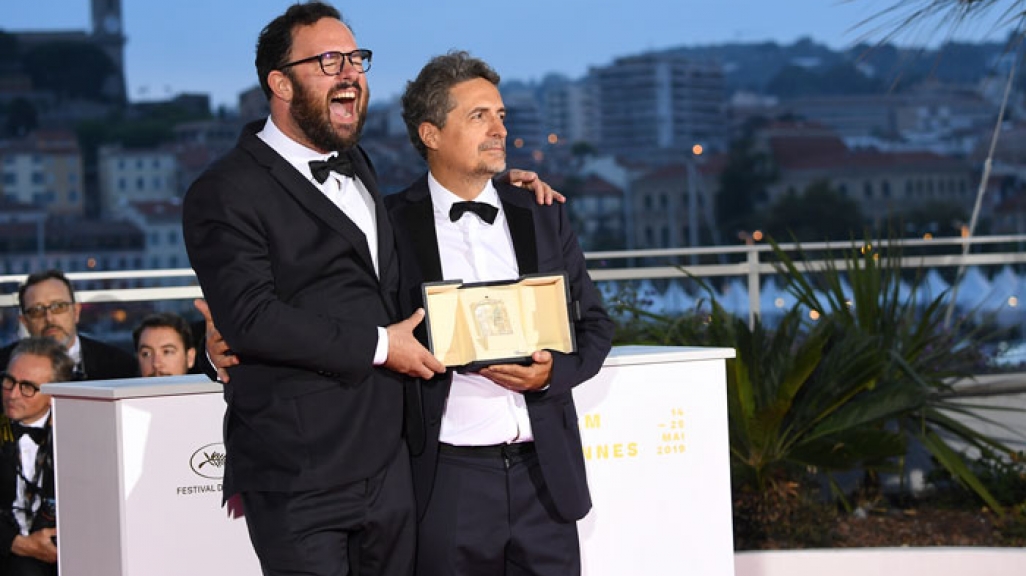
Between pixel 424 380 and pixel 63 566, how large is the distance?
959 mm

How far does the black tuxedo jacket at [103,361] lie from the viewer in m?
5.20

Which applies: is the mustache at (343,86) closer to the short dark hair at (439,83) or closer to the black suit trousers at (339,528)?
the short dark hair at (439,83)

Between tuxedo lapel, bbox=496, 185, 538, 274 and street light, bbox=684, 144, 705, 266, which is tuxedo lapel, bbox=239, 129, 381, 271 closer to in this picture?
tuxedo lapel, bbox=496, 185, 538, 274

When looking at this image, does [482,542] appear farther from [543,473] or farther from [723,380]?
[723,380]

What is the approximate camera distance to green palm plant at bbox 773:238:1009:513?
5656 mm

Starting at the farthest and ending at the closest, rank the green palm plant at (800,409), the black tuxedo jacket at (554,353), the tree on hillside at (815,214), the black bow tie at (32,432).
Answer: the tree on hillside at (815,214)
the green palm plant at (800,409)
the black bow tie at (32,432)
the black tuxedo jacket at (554,353)

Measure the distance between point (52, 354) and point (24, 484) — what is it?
470 mm

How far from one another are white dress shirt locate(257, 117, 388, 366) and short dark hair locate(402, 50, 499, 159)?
0.37m

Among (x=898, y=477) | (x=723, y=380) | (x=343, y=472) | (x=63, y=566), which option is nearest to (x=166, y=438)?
(x=63, y=566)

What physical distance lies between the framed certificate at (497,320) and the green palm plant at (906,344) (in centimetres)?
309

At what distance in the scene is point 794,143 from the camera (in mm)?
97188

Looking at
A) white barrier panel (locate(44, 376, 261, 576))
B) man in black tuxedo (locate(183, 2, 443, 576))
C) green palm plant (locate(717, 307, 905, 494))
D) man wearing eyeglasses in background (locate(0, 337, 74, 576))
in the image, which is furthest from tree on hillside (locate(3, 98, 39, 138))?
man in black tuxedo (locate(183, 2, 443, 576))

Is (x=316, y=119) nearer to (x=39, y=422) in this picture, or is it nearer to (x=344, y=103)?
(x=344, y=103)

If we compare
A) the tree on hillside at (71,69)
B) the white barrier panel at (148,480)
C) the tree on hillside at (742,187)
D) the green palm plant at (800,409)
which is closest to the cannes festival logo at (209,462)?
the white barrier panel at (148,480)
